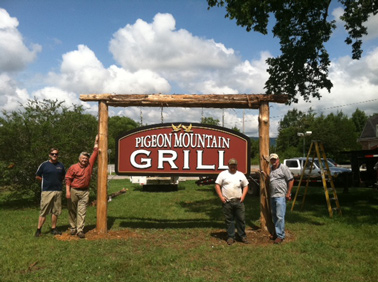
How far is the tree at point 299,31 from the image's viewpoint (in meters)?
10.8

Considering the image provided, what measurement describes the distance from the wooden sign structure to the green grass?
0.84 meters

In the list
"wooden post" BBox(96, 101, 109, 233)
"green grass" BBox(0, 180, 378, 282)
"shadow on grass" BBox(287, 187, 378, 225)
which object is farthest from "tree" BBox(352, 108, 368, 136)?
"wooden post" BBox(96, 101, 109, 233)

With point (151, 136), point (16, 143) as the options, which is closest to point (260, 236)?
point (151, 136)

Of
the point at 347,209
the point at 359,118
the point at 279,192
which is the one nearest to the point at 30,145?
the point at 279,192

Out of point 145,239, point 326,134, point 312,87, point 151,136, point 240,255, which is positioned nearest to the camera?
point 240,255

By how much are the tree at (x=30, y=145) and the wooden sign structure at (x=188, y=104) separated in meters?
4.66

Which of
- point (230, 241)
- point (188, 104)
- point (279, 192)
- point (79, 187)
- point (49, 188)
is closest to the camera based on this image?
point (230, 241)

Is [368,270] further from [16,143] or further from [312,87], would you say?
[16,143]

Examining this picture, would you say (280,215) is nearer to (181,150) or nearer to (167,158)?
(181,150)

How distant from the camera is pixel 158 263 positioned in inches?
216

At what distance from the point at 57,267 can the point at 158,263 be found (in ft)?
5.59

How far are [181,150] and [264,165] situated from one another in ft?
6.57

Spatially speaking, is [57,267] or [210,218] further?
[210,218]

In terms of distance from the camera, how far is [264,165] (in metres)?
7.34
